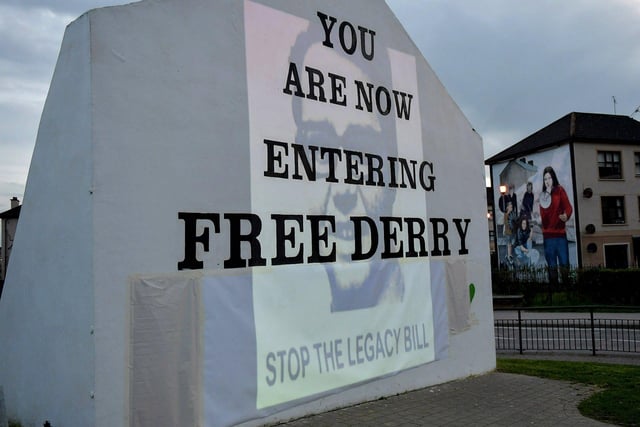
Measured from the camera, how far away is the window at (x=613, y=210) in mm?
33156

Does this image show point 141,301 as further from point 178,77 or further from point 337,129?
point 337,129

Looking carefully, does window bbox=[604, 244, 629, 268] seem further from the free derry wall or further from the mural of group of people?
the free derry wall

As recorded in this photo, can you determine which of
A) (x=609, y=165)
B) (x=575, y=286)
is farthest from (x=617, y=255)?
(x=575, y=286)

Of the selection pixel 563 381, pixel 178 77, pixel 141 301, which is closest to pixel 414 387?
pixel 563 381

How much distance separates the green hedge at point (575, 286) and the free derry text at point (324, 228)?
1615 cm

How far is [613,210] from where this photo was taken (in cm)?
3350

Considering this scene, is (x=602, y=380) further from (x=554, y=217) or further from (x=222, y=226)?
(x=554, y=217)

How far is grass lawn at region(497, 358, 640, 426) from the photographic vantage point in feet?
24.4

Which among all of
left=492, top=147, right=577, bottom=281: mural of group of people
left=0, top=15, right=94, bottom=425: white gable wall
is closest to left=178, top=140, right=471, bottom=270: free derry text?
left=0, top=15, right=94, bottom=425: white gable wall

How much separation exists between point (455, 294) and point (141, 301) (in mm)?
5979

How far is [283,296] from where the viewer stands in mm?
6906

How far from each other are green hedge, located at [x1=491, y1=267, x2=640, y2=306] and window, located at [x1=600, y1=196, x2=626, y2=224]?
9.53m

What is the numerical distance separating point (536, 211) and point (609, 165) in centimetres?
514

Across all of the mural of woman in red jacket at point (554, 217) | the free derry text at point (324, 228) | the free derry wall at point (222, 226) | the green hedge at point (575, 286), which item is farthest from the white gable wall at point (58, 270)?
the mural of woman in red jacket at point (554, 217)
